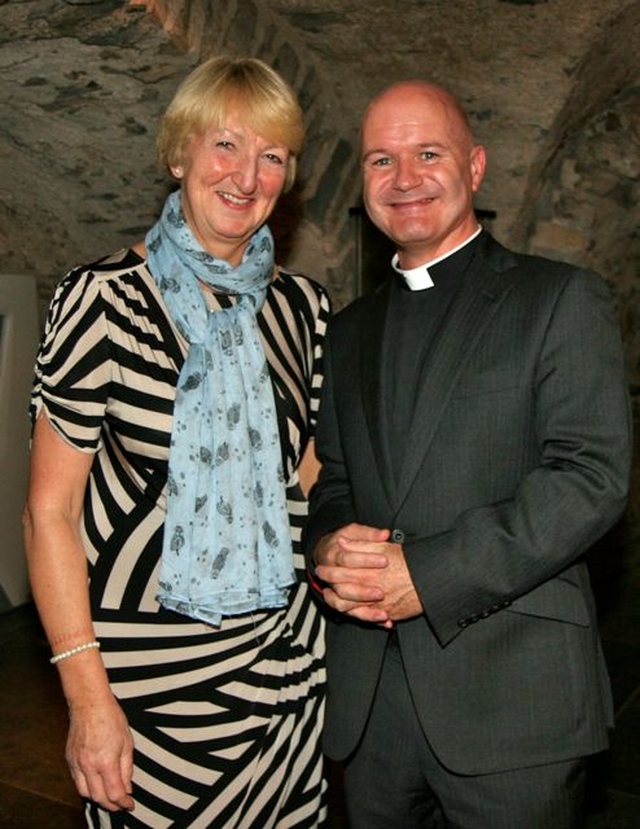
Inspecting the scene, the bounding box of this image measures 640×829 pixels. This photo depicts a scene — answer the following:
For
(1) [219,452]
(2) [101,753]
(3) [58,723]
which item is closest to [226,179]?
(1) [219,452]

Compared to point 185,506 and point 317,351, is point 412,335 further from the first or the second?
point 185,506

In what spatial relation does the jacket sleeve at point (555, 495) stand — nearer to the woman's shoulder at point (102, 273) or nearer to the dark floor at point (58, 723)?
the woman's shoulder at point (102, 273)

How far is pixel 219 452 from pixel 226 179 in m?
0.52

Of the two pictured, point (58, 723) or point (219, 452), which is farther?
point (58, 723)

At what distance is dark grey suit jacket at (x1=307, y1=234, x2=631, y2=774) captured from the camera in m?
1.66

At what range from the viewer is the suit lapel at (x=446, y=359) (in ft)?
5.83

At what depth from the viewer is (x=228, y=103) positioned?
6.36 feet

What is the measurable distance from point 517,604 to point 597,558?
3.28 meters

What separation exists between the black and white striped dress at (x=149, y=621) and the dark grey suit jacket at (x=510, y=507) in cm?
22

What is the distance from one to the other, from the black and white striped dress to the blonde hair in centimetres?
27

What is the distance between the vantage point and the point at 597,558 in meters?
4.86

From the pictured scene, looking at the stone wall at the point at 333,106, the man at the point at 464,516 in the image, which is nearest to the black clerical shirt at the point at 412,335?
the man at the point at 464,516

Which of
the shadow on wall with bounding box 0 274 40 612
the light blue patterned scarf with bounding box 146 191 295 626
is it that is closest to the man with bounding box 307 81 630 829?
the light blue patterned scarf with bounding box 146 191 295 626

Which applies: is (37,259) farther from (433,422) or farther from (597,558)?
(433,422)
